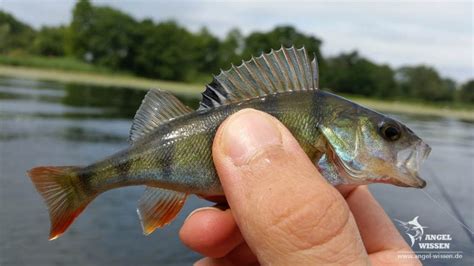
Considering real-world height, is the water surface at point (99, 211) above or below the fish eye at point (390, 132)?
below

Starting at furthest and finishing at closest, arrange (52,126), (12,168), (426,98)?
(426,98) → (52,126) → (12,168)

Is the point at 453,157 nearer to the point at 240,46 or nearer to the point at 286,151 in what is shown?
the point at 286,151

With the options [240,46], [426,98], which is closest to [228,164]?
[426,98]

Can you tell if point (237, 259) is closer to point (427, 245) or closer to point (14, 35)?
point (427, 245)

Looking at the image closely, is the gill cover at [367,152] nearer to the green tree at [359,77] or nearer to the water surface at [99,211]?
the water surface at [99,211]

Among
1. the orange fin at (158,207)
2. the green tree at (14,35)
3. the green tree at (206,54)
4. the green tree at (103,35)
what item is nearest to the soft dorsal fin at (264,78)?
the orange fin at (158,207)

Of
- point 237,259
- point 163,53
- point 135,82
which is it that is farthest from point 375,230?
point 163,53
